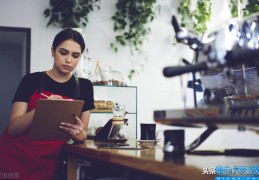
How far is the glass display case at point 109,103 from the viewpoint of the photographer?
244 cm

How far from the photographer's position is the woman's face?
1891 millimetres

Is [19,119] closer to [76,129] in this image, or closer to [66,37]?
[76,129]

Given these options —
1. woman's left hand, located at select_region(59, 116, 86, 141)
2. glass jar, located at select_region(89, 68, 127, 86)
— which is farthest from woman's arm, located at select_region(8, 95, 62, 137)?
glass jar, located at select_region(89, 68, 127, 86)

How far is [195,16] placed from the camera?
13.2 feet

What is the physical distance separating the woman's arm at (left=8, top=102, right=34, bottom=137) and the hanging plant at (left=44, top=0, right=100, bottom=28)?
6.12ft

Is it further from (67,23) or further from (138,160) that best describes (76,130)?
(67,23)

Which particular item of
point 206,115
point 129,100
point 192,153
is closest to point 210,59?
point 206,115

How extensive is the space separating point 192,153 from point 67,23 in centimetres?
272

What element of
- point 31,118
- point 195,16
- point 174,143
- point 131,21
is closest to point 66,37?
point 31,118

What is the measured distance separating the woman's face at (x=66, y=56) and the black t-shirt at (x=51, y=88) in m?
0.08

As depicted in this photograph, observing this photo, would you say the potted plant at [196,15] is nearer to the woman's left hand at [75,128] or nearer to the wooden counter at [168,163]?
the woman's left hand at [75,128]

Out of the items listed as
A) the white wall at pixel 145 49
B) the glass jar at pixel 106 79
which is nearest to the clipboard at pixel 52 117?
the glass jar at pixel 106 79

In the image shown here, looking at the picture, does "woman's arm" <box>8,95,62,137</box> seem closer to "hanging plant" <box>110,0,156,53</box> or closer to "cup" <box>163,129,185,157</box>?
"cup" <box>163,129,185,157</box>

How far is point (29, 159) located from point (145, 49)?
241 centimetres
